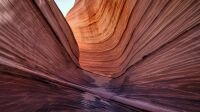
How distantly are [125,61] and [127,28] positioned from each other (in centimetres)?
16

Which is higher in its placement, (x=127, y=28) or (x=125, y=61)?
(x=127, y=28)

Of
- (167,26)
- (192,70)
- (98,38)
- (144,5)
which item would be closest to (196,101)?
(192,70)

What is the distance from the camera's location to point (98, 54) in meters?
1.91

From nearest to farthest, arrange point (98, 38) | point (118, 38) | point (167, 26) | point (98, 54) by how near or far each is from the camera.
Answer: point (167, 26)
point (118, 38)
point (98, 54)
point (98, 38)

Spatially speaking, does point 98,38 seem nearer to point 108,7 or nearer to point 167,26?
point 108,7

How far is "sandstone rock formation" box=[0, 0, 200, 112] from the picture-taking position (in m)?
0.54

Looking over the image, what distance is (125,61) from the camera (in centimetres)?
119

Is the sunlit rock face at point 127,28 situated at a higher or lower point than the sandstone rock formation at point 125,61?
higher

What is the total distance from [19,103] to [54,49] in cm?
47

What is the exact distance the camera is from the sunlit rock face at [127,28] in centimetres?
69

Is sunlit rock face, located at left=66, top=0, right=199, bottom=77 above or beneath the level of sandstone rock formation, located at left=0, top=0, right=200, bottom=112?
above

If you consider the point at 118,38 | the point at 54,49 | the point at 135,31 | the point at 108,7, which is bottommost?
the point at 54,49

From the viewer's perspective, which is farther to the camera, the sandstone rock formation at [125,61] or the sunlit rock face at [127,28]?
the sunlit rock face at [127,28]

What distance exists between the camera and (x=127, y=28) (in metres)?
1.21
